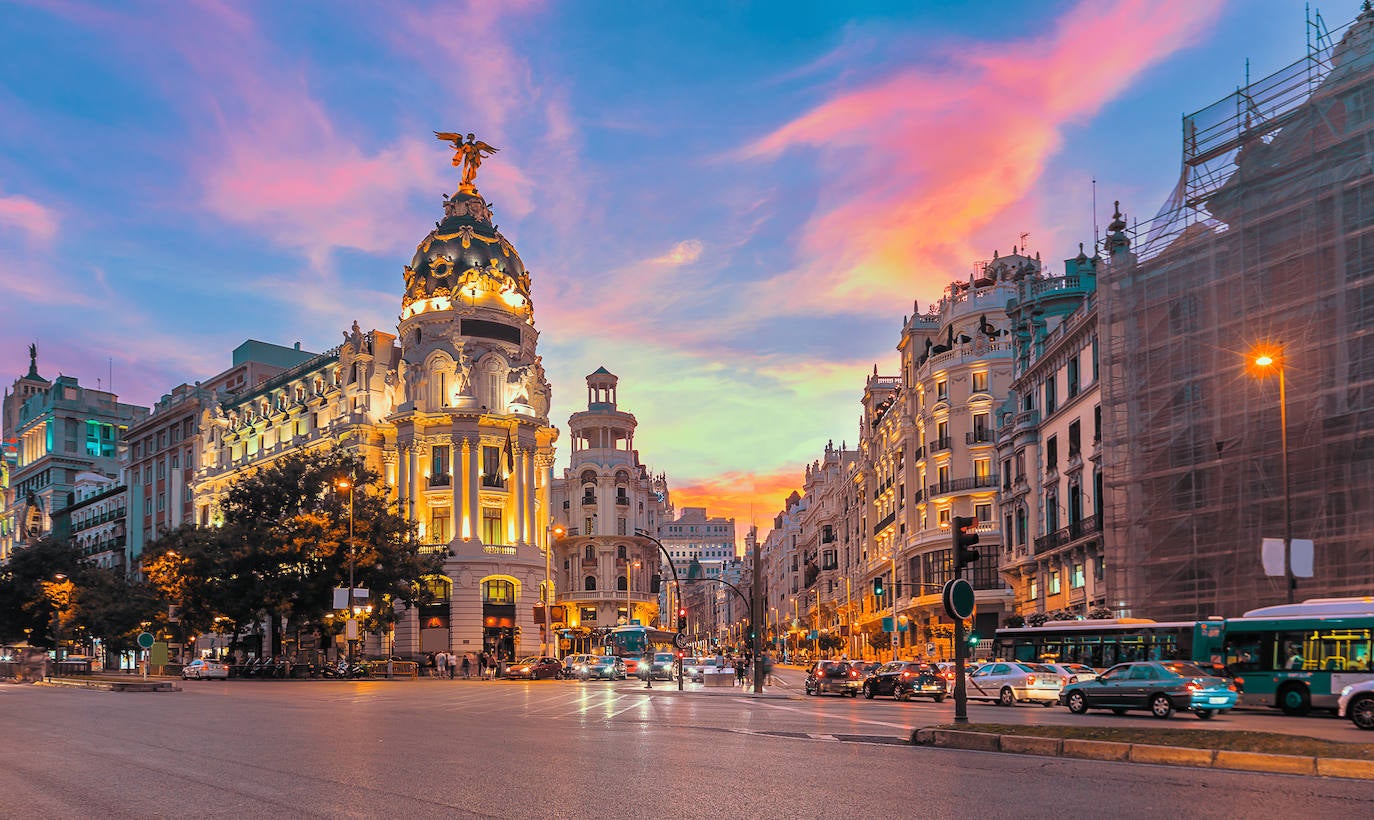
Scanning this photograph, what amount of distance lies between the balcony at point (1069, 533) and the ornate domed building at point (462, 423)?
124 feet

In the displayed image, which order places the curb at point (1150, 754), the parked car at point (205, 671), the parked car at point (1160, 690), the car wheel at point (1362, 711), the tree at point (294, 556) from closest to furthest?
the curb at point (1150, 754) < the car wheel at point (1362, 711) < the parked car at point (1160, 690) < the tree at point (294, 556) < the parked car at point (205, 671)

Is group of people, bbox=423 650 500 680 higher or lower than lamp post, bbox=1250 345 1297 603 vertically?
lower

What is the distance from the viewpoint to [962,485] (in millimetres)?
73188

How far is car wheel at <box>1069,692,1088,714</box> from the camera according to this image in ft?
98.7

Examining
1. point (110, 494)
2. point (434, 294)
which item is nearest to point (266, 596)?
point (434, 294)

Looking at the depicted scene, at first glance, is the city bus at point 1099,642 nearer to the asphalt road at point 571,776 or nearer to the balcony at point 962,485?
the asphalt road at point 571,776

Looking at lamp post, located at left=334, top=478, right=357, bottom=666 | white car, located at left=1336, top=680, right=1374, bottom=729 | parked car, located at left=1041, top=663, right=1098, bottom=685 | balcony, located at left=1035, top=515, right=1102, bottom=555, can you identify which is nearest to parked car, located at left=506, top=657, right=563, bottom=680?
lamp post, located at left=334, top=478, right=357, bottom=666

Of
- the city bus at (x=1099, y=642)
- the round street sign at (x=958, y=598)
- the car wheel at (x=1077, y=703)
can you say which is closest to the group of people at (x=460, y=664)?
the city bus at (x=1099, y=642)

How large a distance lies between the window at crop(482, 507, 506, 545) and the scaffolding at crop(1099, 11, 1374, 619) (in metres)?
49.9

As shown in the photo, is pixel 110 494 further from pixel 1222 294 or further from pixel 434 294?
pixel 1222 294

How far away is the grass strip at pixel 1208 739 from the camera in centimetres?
1530

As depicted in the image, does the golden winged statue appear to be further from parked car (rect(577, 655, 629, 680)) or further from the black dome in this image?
parked car (rect(577, 655, 629, 680))

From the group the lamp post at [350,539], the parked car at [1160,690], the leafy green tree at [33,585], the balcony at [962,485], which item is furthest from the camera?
the leafy green tree at [33,585]

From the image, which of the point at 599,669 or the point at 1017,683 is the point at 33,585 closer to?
the point at 599,669
